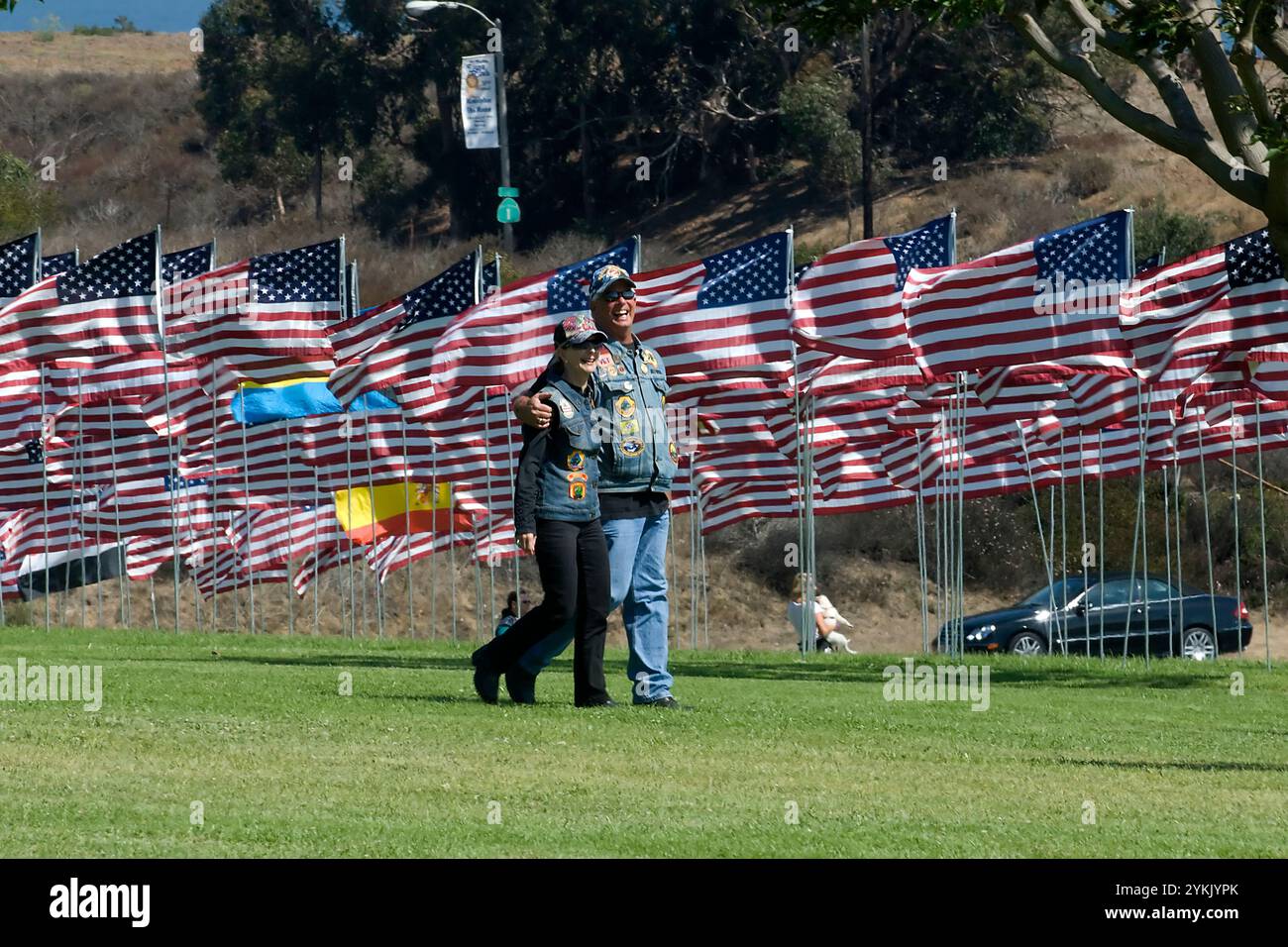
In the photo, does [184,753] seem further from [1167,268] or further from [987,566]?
[987,566]

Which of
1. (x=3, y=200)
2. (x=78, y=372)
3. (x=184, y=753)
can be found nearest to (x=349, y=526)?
(x=78, y=372)

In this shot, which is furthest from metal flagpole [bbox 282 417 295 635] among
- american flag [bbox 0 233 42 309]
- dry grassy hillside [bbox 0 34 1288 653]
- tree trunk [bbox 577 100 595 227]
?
tree trunk [bbox 577 100 595 227]

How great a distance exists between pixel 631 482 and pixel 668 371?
11094mm

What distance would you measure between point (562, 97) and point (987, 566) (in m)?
24.2

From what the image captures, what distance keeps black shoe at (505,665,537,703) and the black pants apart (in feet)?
0.31

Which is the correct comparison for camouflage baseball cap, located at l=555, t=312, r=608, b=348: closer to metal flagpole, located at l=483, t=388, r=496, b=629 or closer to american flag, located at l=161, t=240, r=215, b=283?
metal flagpole, located at l=483, t=388, r=496, b=629

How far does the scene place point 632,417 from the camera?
1018cm

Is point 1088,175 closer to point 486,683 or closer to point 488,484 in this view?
point 488,484

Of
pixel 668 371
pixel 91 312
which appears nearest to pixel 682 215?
pixel 91 312

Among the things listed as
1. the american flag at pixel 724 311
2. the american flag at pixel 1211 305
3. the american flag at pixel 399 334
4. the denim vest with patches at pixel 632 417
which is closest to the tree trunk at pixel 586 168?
the american flag at pixel 399 334

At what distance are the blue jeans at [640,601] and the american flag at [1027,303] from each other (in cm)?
971

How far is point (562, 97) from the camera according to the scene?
61.2 m

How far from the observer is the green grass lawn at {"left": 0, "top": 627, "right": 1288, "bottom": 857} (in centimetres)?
648

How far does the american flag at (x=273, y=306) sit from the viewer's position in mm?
23688
